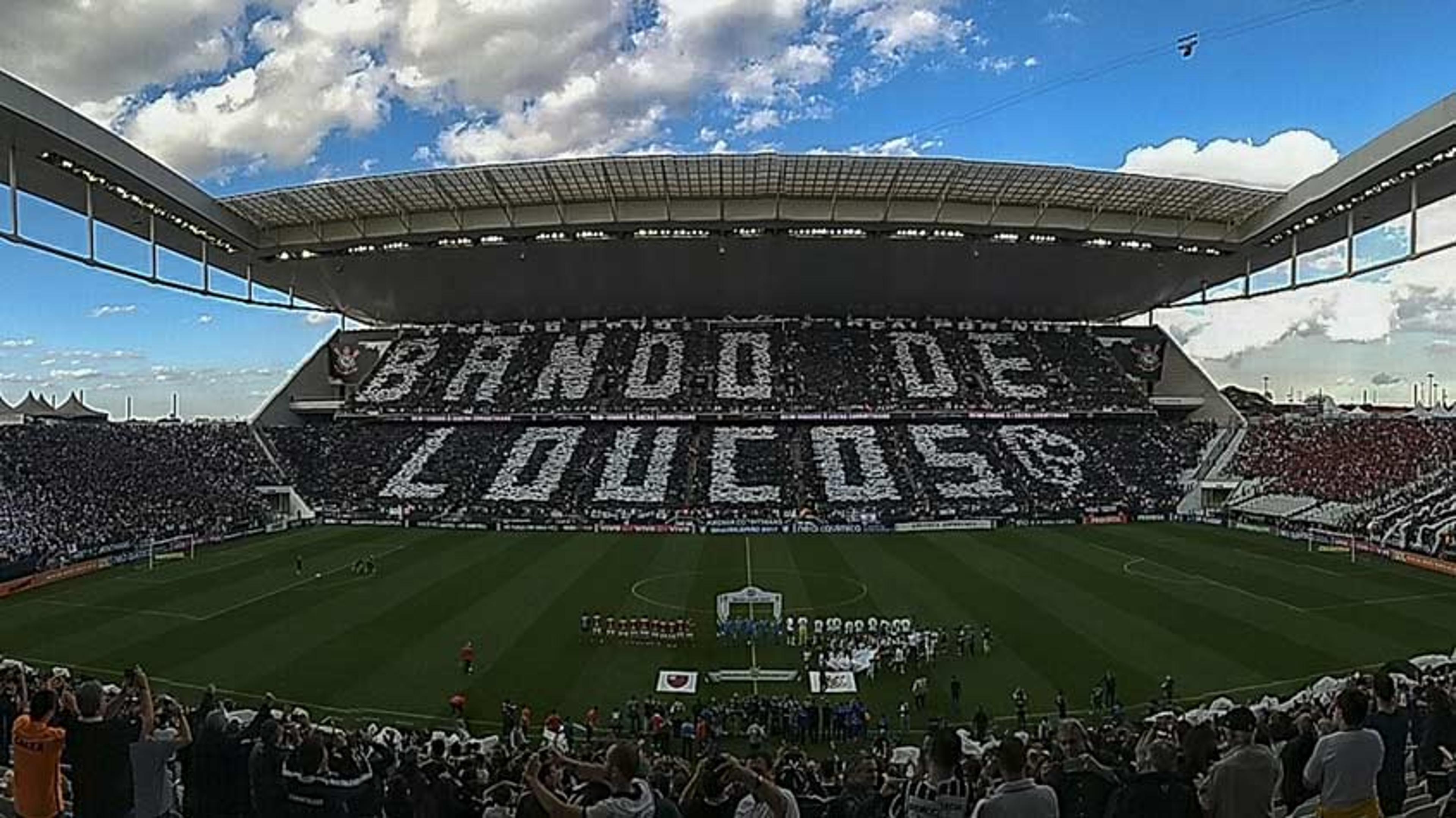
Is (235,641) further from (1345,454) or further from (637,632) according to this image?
(1345,454)

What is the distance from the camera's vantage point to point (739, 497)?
57469mm

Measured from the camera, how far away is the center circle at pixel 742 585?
32.4 meters

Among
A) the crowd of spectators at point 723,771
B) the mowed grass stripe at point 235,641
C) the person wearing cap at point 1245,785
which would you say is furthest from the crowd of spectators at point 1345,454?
the person wearing cap at point 1245,785

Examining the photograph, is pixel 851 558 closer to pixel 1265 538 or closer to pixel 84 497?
pixel 1265 538

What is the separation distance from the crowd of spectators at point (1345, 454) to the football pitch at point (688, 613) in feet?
26.3

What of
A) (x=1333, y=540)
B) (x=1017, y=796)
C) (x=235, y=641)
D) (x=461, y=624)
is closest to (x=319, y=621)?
(x=235, y=641)

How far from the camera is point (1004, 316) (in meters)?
75.9

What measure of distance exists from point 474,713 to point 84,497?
113 ft

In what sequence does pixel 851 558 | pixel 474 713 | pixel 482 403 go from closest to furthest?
1. pixel 474 713
2. pixel 851 558
3. pixel 482 403

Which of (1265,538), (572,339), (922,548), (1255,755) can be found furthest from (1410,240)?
(572,339)

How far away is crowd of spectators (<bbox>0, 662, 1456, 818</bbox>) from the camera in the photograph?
251 inches

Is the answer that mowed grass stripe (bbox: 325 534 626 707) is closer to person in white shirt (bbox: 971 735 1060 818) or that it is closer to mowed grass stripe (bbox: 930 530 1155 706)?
mowed grass stripe (bbox: 930 530 1155 706)

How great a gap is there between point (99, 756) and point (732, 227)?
50393mm

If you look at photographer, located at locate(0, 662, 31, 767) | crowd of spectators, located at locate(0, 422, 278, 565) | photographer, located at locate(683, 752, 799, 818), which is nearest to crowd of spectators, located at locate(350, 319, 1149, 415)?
crowd of spectators, located at locate(0, 422, 278, 565)
